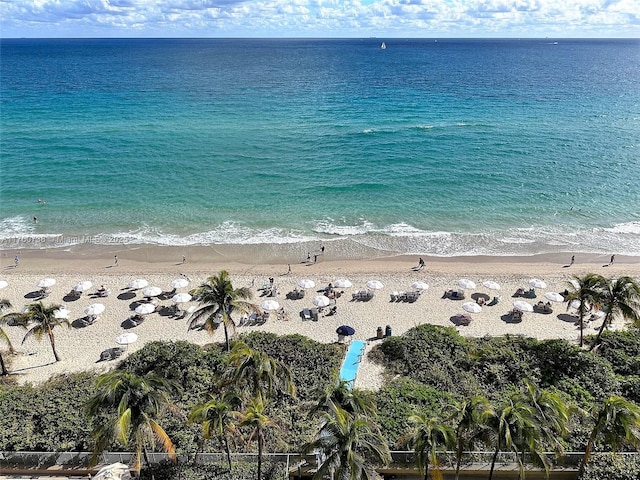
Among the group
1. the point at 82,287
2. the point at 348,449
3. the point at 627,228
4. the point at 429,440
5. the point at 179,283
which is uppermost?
the point at 348,449

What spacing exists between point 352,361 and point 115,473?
13.2m

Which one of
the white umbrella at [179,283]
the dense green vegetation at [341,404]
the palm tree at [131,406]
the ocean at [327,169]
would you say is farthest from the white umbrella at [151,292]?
the palm tree at [131,406]

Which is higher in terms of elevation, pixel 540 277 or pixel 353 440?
pixel 353 440

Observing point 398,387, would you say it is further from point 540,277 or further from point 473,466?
point 540,277

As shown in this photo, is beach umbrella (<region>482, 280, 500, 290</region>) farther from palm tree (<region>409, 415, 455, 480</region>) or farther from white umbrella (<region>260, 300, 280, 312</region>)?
palm tree (<region>409, 415, 455, 480</region>)

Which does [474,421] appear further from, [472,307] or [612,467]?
[472,307]

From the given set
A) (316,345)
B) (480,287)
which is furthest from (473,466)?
(480,287)

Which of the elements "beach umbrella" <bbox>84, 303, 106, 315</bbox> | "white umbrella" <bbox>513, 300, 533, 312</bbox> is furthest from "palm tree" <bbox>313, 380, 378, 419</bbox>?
"beach umbrella" <bbox>84, 303, 106, 315</bbox>

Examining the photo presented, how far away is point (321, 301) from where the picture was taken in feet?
105

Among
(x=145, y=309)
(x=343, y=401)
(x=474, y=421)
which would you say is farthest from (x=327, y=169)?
(x=474, y=421)

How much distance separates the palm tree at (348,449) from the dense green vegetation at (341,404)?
1.4 inches

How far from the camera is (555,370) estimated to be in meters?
23.6

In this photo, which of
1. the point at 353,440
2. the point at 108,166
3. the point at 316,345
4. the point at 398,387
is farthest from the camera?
the point at 108,166

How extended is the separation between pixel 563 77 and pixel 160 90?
10685 centimetres
